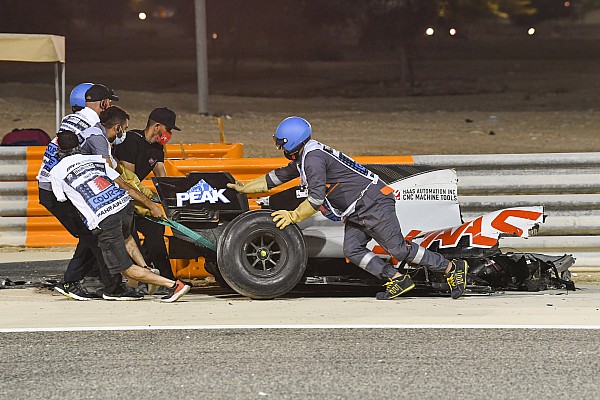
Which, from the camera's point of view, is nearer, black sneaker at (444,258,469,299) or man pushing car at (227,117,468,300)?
man pushing car at (227,117,468,300)

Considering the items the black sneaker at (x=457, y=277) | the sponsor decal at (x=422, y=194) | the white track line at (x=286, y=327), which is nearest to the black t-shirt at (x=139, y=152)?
the sponsor decal at (x=422, y=194)

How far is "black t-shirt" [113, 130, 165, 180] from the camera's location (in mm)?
9594

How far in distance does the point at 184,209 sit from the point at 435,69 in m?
43.5

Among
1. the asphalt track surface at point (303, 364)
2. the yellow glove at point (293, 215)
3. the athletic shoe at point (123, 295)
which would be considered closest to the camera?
the asphalt track surface at point (303, 364)

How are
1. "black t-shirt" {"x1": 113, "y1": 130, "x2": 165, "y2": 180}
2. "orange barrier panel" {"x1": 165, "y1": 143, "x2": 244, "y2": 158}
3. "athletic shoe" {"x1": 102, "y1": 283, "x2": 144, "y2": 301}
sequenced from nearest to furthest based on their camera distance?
"athletic shoe" {"x1": 102, "y1": 283, "x2": 144, "y2": 301}
"black t-shirt" {"x1": 113, "y1": 130, "x2": 165, "y2": 180}
"orange barrier panel" {"x1": 165, "y1": 143, "x2": 244, "y2": 158}

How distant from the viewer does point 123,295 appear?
9148 millimetres

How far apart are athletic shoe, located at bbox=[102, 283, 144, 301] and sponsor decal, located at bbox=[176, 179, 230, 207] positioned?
75 centimetres

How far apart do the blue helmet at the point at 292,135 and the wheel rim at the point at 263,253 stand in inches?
25.7

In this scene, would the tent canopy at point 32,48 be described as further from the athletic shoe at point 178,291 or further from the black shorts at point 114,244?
the athletic shoe at point 178,291

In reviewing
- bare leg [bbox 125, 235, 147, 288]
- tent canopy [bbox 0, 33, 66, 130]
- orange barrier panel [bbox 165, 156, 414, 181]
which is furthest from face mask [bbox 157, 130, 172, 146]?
tent canopy [bbox 0, 33, 66, 130]

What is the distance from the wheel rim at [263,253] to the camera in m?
8.73

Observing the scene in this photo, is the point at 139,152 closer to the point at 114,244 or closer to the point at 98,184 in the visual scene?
the point at 98,184

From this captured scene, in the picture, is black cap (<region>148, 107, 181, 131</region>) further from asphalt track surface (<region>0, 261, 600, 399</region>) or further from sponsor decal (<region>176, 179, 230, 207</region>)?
asphalt track surface (<region>0, 261, 600, 399</region>)

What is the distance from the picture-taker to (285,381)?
633 centimetres
